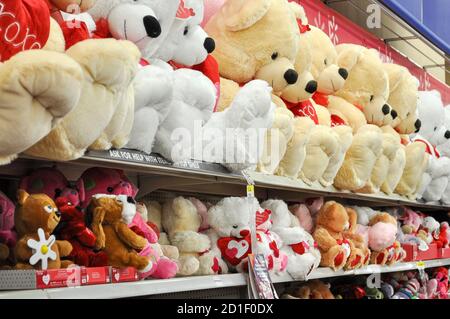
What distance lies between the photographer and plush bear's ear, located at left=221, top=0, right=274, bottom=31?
2.58 metres

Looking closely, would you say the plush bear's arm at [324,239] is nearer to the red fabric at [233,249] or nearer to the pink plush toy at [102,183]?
the red fabric at [233,249]

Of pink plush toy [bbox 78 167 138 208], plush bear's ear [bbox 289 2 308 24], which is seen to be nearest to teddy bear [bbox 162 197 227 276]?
pink plush toy [bbox 78 167 138 208]

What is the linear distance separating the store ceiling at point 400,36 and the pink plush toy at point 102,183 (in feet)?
7.27

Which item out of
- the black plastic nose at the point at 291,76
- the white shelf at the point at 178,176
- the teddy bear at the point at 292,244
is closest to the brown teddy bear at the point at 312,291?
the teddy bear at the point at 292,244

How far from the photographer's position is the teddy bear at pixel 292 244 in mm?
2670

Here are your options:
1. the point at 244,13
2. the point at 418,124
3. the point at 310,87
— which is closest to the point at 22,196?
the point at 244,13

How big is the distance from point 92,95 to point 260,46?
1.13 metres

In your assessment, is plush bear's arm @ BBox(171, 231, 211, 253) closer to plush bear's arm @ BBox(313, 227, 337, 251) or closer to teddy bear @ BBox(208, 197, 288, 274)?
teddy bear @ BBox(208, 197, 288, 274)

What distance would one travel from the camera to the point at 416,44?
5215mm

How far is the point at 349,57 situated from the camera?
341cm

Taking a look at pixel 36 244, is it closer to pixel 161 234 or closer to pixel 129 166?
pixel 129 166

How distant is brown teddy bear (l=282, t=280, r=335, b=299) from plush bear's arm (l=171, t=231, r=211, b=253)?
0.78m

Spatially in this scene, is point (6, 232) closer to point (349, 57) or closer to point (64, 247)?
point (64, 247)

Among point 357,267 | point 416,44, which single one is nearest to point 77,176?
point 357,267
